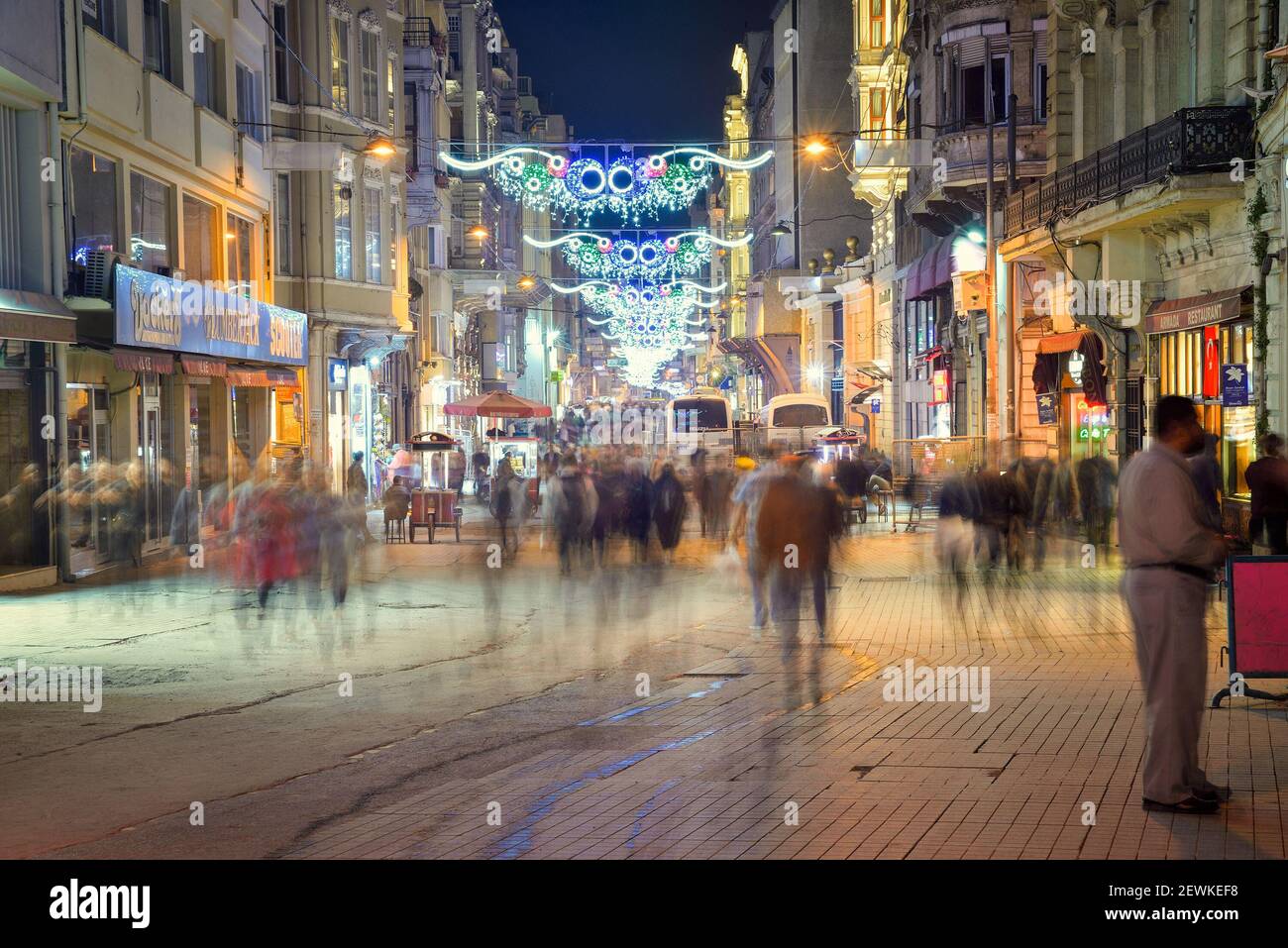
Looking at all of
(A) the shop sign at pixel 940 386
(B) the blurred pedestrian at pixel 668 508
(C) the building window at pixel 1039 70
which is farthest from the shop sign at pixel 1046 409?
(B) the blurred pedestrian at pixel 668 508

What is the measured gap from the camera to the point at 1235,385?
20172 mm

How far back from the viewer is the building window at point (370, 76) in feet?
121

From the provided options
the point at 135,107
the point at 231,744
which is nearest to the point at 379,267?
the point at 135,107

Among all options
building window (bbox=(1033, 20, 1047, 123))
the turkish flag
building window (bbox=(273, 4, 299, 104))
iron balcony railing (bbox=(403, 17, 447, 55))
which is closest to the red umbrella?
building window (bbox=(273, 4, 299, 104))

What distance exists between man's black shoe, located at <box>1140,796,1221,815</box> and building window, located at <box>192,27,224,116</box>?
23684mm

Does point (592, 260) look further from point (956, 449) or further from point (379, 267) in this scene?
point (956, 449)

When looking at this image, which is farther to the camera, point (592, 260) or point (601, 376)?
point (601, 376)

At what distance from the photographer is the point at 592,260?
5384 cm

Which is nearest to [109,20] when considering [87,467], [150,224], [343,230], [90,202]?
[90,202]

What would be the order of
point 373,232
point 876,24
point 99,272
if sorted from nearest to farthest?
point 99,272 < point 373,232 < point 876,24

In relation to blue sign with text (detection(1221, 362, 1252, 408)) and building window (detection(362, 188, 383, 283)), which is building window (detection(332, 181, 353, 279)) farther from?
blue sign with text (detection(1221, 362, 1252, 408))

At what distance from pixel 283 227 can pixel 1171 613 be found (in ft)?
98.9

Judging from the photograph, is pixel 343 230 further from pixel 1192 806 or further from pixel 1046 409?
pixel 1192 806

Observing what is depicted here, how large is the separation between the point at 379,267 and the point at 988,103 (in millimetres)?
15194
